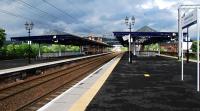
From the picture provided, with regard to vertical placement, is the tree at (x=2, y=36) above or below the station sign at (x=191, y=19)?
above

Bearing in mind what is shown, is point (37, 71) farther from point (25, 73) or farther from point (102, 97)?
point (102, 97)

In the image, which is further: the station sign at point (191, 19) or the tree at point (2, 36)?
the tree at point (2, 36)

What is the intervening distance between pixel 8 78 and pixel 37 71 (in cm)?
720

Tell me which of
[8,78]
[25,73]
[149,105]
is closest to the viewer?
[149,105]

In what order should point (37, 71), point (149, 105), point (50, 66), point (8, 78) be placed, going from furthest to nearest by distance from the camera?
point (50, 66) → point (37, 71) → point (8, 78) → point (149, 105)

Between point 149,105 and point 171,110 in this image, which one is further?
point 149,105

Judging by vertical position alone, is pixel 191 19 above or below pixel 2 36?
below

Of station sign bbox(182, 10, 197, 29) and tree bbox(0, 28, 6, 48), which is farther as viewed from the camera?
tree bbox(0, 28, 6, 48)

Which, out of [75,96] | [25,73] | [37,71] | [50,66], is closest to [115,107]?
[75,96]

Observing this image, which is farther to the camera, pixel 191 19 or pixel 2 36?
pixel 2 36

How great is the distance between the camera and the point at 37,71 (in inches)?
1216

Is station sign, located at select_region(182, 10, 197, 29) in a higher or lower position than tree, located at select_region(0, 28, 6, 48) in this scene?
lower

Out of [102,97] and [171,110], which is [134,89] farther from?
[171,110]

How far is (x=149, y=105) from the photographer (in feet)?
36.6
